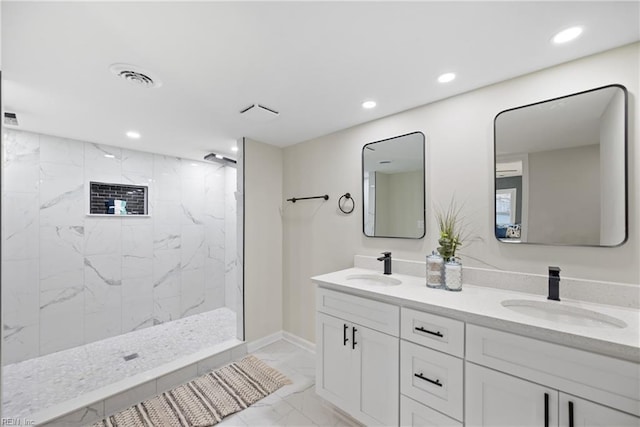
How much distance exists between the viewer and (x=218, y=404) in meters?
2.12

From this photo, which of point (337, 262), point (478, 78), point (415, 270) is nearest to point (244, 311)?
point (337, 262)

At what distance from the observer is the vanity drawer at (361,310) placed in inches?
65.8

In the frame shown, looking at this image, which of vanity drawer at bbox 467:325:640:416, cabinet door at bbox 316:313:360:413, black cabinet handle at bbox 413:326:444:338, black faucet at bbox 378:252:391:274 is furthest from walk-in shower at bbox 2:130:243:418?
vanity drawer at bbox 467:325:640:416

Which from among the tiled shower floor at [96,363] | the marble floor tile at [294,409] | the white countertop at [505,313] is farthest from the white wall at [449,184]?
the tiled shower floor at [96,363]

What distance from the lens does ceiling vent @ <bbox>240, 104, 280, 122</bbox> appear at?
7.09ft

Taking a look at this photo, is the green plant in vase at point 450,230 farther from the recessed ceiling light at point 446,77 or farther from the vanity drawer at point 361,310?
the recessed ceiling light at point 446,77

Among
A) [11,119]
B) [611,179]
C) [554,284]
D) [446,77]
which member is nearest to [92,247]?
[11,119]

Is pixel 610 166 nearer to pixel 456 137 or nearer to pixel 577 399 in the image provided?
pixel 456 137

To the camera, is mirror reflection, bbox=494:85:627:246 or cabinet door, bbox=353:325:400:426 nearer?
mirror reflection, bbox=494:85:627:246

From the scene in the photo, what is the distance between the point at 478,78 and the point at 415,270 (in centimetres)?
134

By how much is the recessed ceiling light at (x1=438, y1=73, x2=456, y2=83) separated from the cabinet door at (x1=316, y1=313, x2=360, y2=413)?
64.9 inches

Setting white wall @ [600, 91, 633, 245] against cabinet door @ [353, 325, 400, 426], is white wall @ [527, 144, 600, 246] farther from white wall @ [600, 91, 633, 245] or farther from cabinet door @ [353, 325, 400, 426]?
cabinet door @ [353, 325, 400, 426]

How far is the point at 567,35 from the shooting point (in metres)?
1.37

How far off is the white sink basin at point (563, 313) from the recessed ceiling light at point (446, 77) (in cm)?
133
